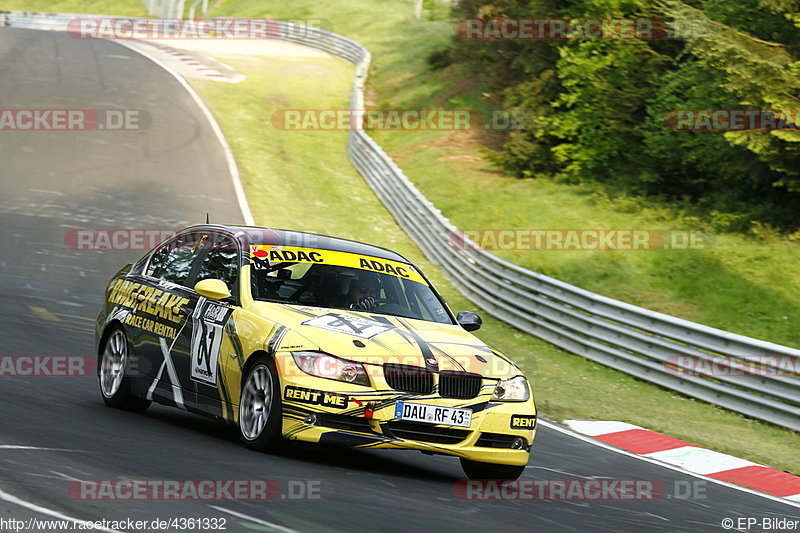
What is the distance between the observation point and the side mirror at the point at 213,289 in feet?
27.4

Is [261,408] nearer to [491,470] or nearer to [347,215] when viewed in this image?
[491,470]

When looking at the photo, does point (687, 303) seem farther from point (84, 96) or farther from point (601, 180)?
point (84, 96)

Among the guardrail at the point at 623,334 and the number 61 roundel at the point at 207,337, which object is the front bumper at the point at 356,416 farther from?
the guardrail at the point at 623,334

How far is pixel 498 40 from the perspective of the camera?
34.7 meters

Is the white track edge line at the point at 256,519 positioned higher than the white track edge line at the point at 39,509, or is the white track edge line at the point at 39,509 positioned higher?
the white track edge line at the point at 39,509

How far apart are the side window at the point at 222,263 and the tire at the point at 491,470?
218 centimetres

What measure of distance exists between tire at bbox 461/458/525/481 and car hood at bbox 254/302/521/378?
68 centimetres

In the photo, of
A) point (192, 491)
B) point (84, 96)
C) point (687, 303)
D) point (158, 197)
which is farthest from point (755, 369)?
point (84, 96)

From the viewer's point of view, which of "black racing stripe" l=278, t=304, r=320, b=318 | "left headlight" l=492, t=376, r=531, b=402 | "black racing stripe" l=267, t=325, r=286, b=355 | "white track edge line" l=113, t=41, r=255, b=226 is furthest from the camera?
"white track edge line" l=113, t=41, r=255, b=226

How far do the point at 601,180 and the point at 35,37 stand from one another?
2728cm

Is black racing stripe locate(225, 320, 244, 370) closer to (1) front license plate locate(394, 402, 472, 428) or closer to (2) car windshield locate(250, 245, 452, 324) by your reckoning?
(2) car windshield locate(250, 245, 452, 324)

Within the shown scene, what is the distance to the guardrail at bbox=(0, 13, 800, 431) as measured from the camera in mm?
13898

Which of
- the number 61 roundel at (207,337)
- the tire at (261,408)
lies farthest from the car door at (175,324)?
the tire at (261,408)

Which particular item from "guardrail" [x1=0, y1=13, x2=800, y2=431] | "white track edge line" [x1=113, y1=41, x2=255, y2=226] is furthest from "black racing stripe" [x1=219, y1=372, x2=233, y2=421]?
"white track edge line" [x1=113, y1=41, x2=255, y2=226]
